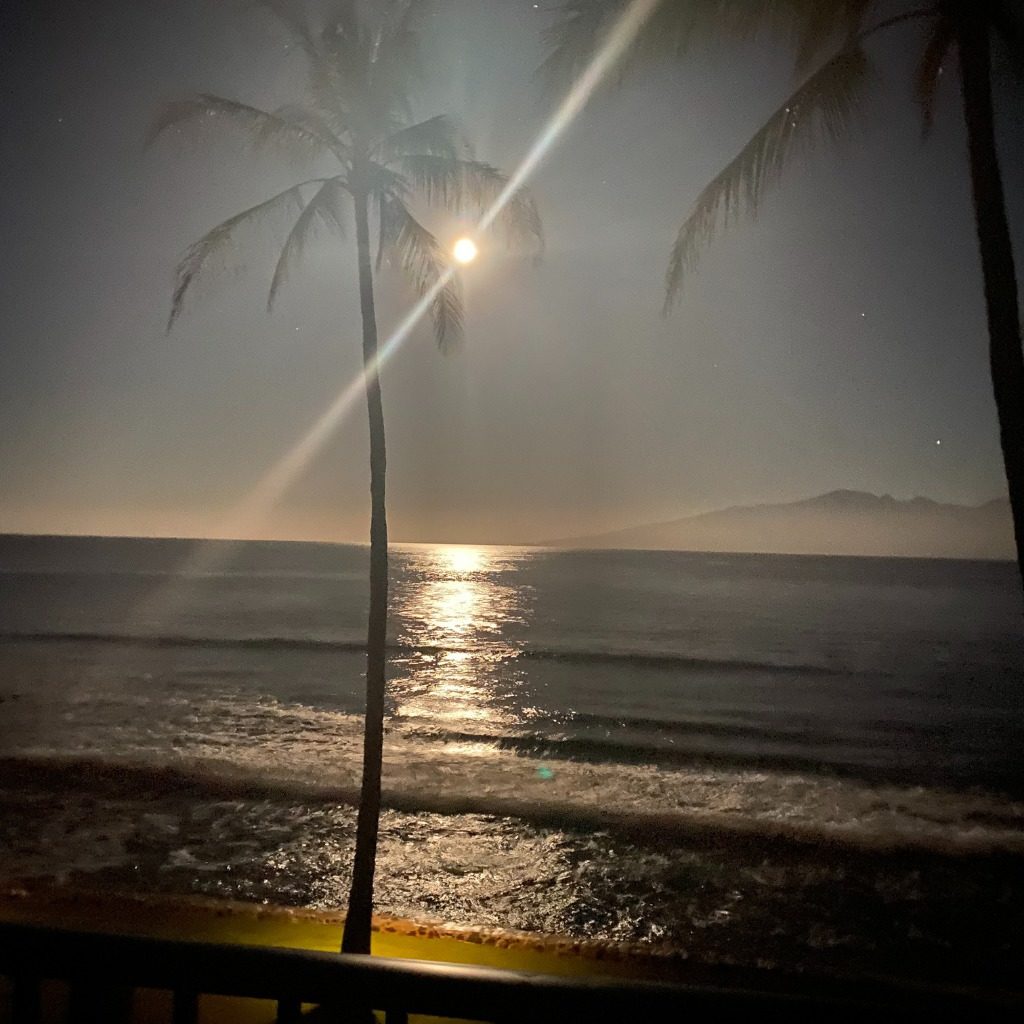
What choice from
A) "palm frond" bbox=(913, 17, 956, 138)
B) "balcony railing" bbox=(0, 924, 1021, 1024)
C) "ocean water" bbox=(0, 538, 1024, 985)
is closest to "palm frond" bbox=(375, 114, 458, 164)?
"palm frond" bbox=(913, 17, 956, 138)

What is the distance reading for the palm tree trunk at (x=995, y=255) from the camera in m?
4.57

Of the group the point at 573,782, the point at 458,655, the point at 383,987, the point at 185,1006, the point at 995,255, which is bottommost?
the point at 573,782

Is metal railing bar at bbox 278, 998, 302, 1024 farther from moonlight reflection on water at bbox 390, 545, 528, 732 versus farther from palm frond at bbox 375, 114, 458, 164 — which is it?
moonlight reflection on water at bbox 390, 545, 528, 732

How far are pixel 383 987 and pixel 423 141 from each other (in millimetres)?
6920

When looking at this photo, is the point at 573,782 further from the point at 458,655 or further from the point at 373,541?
the point at 458,655

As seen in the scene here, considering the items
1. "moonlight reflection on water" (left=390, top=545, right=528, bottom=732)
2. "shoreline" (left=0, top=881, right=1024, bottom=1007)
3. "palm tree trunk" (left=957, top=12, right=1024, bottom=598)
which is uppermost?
"palm tree trunk" (left=957, top=12, right=1024, bottom=598)

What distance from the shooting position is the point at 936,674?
30.5m

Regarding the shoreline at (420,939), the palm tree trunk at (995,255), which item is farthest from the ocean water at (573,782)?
the palm tree trunk at (995,255)

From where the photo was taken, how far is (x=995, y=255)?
4.66 meters

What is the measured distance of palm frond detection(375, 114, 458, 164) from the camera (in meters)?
6.82

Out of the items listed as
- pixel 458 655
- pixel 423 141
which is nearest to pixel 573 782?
pixel 423 141

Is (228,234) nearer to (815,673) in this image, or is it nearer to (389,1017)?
(389,1017)

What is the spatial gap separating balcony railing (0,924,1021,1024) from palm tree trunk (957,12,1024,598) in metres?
3.87

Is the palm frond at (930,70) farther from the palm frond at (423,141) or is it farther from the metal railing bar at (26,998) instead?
the metal railing bar at (26,998)
